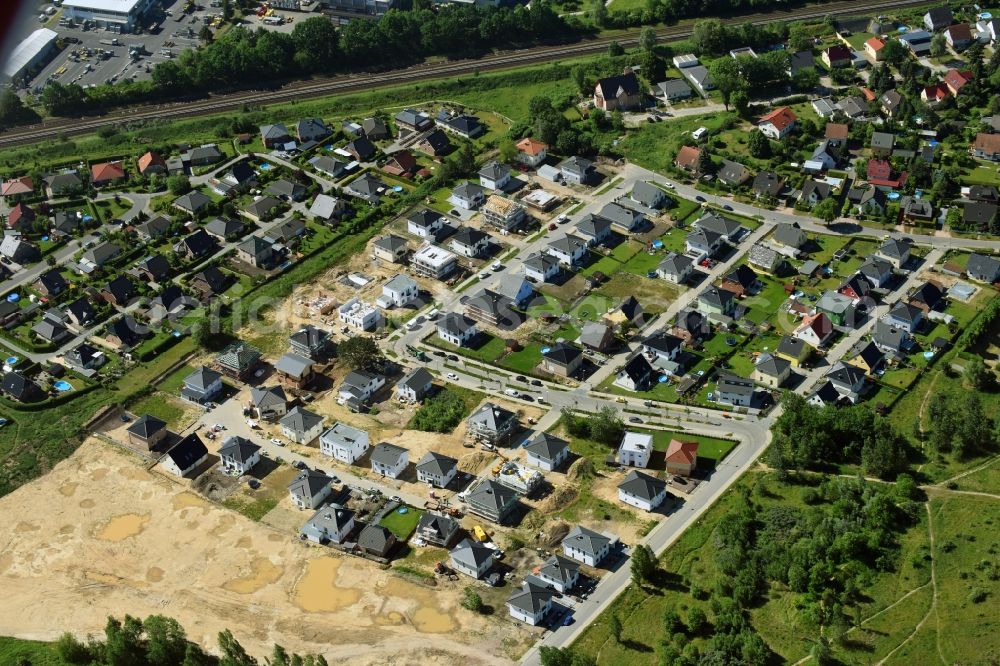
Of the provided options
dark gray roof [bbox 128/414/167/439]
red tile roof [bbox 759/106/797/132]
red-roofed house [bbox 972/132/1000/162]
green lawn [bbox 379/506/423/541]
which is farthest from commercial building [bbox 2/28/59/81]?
red-roofed house [bbox 972/132/1000/162]

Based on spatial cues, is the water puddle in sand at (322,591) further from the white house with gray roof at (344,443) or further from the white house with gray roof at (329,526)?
the white house with gray roof at (344,443)

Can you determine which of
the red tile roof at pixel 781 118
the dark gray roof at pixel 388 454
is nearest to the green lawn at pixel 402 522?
the dark gray roof at pixel 388 454

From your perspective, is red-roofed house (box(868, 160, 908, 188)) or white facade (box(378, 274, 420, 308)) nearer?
white facade (box(378, 274, 420, 308))

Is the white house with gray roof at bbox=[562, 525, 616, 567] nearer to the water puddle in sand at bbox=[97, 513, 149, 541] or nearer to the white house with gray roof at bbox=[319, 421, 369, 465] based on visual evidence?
the white house with gray roof at bbox=[319, 421, 369, 465]

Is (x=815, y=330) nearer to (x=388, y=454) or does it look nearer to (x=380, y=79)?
(x=388, y=454)

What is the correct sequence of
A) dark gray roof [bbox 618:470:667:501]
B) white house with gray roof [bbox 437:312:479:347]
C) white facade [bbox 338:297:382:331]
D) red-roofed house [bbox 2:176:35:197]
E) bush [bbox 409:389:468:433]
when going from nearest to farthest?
dark gray roof [bbox 618:470:667:501], bush [bbox 409:389:468:433], white house with gray roof [bbox 437:312:479:347], white facade [bbox 338:297:382:331], red-roofed house [bbox 2:176:35:197]

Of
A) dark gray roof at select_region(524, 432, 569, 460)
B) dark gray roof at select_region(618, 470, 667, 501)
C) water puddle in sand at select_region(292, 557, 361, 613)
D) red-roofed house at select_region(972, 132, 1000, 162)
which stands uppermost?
red-roofed house at select_region(972, 132, 1000, 162)
